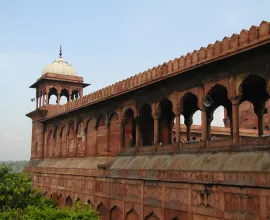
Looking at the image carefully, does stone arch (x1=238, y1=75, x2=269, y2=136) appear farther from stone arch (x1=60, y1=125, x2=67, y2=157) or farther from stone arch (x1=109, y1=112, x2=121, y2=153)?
stone arch (x1=60, y1=125, x2=67, y2=157)

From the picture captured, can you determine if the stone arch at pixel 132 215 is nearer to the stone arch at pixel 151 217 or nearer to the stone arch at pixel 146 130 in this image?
the stone arch at pixel 151 217

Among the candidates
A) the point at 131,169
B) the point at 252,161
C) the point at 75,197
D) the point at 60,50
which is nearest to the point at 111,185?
the point at 131,169

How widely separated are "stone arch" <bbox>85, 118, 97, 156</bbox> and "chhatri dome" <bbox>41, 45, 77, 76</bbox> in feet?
28.3

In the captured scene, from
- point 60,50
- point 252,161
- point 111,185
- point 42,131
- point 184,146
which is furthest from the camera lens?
point 60,50

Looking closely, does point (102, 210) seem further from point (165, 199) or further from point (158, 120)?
point (165, 199)

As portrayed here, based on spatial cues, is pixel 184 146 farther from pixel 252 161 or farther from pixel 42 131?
pixel 42 131

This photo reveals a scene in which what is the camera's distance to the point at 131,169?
1377 cm

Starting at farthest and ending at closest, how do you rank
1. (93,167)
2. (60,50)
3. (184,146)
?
(60,50) < (93,167) < (184,146)

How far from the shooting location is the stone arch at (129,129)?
16734 mm

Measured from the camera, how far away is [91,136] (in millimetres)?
19375

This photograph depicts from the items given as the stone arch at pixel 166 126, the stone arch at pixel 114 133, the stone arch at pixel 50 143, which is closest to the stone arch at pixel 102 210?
the stone arch at pixel 114 133

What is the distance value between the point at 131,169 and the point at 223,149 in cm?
416

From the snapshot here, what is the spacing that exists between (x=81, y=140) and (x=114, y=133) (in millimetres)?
3778

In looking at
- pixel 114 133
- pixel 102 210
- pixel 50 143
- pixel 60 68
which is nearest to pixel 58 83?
pixel 60 68
